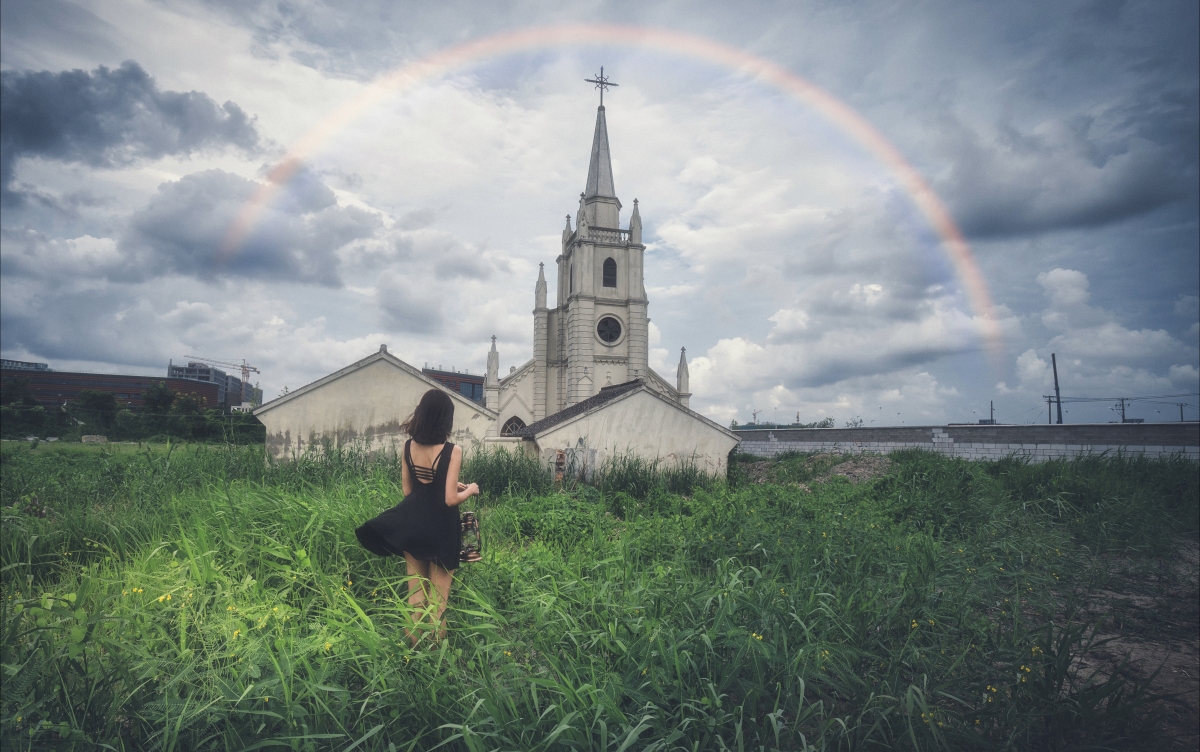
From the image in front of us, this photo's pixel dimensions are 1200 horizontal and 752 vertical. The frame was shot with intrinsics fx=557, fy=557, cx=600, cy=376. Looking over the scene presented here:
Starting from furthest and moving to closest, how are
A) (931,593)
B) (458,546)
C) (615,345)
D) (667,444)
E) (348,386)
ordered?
(615,345) → (667,444) → (348,386) → (931,593) → (458,546)

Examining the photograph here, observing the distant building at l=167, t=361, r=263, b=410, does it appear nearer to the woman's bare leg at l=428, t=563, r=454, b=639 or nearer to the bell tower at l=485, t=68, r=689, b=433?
the bell tower at l=485, t=68, r=689, b=433

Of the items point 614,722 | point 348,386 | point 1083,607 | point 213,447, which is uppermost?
point 348,386

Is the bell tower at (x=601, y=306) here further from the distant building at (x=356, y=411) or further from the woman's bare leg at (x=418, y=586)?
the woman's bare leg at (x=418, y=586)

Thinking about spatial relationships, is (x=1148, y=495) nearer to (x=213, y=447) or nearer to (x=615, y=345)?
(x=213, y=447)

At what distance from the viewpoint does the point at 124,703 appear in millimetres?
2988

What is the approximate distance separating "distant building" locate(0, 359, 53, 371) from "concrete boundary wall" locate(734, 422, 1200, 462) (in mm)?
115227

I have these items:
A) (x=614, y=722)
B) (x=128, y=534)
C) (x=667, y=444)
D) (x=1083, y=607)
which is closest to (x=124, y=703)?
(x=614, y=722)

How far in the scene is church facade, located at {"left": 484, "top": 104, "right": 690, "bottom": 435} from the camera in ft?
116

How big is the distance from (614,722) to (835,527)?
5.27 metres

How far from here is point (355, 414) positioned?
1451cm

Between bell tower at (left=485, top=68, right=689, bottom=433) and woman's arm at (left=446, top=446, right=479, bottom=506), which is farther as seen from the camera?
bell tower at (left=485, top=68, right=689, bottom=433)

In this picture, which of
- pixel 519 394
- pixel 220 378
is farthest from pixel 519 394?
pixel 220 378

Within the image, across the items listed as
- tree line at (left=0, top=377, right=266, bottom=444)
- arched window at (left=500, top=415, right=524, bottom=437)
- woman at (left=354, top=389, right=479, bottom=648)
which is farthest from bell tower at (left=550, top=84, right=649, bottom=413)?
woman at (left=354, top=389, right=479, bottom=648)

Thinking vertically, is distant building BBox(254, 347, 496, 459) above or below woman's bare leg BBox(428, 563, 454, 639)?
above
